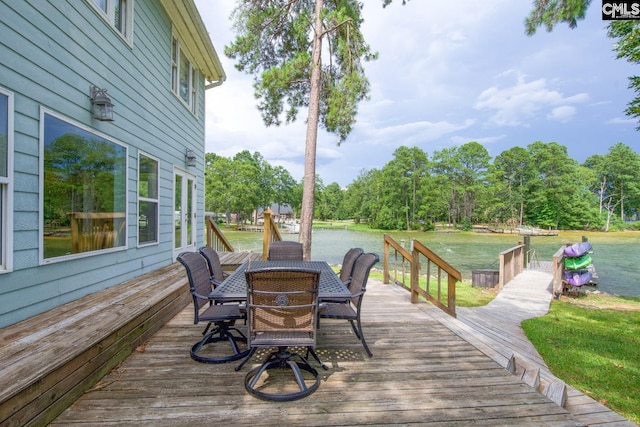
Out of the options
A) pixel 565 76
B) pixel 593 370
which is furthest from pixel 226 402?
pixel 565 76

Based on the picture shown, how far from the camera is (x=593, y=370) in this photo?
10.9 feet

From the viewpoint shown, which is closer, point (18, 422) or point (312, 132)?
point (18, 422)

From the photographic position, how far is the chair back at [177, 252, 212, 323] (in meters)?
2.34

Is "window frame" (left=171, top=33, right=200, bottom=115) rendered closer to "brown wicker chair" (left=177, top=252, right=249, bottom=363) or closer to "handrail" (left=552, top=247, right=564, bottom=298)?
"brown wicker chair" (left=177, top=252, right=249, bottom=363)

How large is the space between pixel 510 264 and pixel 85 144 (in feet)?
31.8

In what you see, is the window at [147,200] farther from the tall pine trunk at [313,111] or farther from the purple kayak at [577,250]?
the purple kayak at [577,250]

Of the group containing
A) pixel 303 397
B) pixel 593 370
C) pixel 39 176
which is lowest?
pixel 593 370

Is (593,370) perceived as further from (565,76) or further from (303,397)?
(565,76)

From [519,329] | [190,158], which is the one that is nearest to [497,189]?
[519,329]

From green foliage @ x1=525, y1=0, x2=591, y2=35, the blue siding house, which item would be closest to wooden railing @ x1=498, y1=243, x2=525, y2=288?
green foliage @ x1=525, y1=0, x2=591, y2=35

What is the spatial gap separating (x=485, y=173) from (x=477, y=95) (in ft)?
52.3

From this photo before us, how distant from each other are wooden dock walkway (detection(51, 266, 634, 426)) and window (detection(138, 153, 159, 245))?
6.55 ft

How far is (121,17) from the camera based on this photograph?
3.73 m

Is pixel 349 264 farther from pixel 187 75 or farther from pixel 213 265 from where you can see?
pixel 187 75
